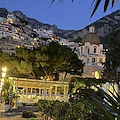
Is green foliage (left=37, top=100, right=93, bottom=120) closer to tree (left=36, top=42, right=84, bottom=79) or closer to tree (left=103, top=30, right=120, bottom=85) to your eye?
tree (left=36, top=42, right=84, bottom=79)

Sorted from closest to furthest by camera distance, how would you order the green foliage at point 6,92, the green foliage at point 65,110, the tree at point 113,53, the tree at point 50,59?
the green foliage at point 65,110
the green foliage at point 6,92
the tree at point 50,59
the tree at point 113,53

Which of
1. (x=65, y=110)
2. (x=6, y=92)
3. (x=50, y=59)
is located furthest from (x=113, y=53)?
(x=65, y=110)

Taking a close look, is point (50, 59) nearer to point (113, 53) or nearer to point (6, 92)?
point (6, 92)

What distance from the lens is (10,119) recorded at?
11281 millimetres

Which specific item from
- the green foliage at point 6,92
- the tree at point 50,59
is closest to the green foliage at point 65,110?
the green foliage at point 6,92

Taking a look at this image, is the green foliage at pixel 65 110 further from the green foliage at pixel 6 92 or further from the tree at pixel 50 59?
the tree at pixel 50 59

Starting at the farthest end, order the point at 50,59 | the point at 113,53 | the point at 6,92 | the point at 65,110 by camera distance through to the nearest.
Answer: the point at 113,53 → the point at 50,59 → the point at 6,92 → the point at 65,110

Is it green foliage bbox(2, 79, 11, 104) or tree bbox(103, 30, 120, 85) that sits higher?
tree bbox(103, 30, 120, 85)

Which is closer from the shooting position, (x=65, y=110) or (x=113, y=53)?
(x=65, y=110)

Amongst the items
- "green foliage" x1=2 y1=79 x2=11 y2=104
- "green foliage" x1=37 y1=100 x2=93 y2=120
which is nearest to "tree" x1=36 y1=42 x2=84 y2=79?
"green foliage" x1=2 y1=79 x2=11 y2=104

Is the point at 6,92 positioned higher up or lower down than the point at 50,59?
lower down

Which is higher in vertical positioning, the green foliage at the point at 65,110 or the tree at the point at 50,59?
the tree at the point at 50,59

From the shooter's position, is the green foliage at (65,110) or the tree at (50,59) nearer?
the green foliage at (65,110)

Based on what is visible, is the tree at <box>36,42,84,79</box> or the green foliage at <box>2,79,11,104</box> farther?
the tree at <box>36,42,84,79</box>
